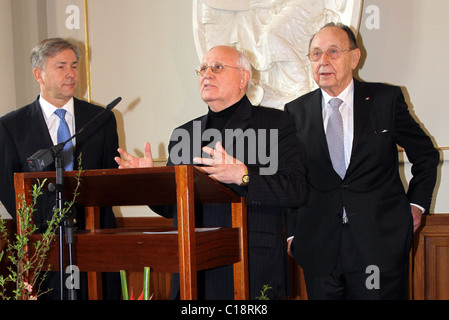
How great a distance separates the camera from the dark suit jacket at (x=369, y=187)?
8.46 ft

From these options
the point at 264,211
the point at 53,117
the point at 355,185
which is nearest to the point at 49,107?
the point at 53,117

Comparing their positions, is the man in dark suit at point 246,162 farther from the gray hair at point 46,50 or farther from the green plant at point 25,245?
the gray hair at point 46,50

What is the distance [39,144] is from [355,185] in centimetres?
161

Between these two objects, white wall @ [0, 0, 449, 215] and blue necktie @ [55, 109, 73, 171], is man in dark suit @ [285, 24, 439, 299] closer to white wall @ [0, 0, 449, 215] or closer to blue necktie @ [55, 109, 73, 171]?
blue necktie @ [55, 109, 73, 171]

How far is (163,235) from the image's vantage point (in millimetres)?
1850

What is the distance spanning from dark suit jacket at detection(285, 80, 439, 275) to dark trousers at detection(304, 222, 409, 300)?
0.11ft

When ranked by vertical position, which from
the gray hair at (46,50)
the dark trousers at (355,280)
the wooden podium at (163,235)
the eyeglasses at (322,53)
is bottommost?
the dark trousers at (355,280)

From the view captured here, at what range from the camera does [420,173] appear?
2752mm

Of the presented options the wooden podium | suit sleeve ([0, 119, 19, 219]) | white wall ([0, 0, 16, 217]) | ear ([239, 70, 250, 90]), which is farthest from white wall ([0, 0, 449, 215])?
the wooden podium

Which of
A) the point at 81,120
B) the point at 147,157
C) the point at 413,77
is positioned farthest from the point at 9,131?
the point at 413,77

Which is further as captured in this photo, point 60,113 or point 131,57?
point 131,57

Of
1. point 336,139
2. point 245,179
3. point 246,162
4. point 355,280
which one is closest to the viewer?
point 245,179

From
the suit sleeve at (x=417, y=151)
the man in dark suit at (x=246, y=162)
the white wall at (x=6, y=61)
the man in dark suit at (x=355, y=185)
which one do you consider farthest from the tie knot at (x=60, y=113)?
the suit sleeve at (x=417, y=151)

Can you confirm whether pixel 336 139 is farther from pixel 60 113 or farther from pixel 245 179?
Answer: pixel 60 113
